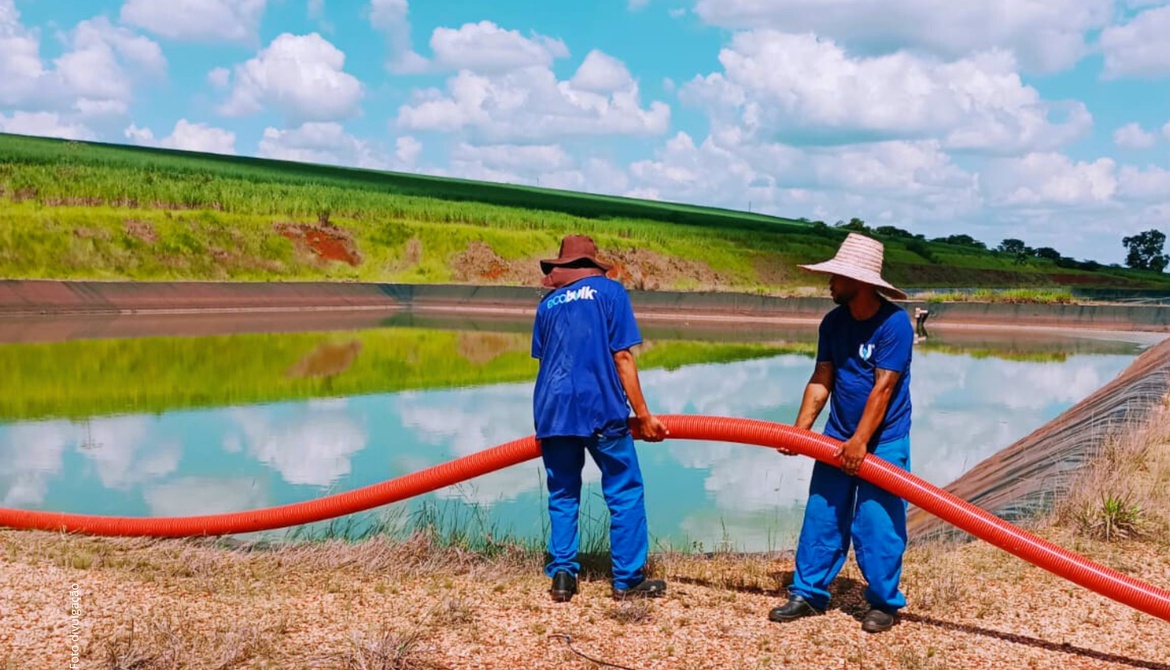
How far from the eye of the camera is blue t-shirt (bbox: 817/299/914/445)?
4.08 meters

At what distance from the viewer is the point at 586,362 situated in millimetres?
4344

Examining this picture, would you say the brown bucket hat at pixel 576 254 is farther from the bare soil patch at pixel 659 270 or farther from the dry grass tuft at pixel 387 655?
the bare soil patch at pixel 659 270

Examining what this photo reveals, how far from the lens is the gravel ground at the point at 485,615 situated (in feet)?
12.2

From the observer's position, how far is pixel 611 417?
4.36 metres

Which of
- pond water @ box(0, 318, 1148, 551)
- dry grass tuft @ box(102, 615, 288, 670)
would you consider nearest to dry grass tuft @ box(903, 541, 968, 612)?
pond water @ box(0, 318, 1148, 551)

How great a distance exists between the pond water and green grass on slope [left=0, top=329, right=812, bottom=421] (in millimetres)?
56

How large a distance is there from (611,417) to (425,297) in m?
25.7

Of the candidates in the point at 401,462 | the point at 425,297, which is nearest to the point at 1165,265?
the point at 425,297

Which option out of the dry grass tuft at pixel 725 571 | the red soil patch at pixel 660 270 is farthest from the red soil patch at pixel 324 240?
the dry grass tuft at pixel 725 571

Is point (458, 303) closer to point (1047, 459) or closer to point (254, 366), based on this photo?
point (254, 366)

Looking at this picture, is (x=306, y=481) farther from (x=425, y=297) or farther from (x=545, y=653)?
(x=425, y=297)

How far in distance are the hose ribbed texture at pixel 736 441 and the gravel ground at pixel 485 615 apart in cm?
17

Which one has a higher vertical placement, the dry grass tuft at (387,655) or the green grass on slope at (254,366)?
the dry grass tuft at (387,655)

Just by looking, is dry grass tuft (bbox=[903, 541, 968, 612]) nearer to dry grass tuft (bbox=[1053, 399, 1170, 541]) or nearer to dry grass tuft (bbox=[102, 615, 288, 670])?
dry grass tuft (bbox=[1053, 399, 1170, 541])
